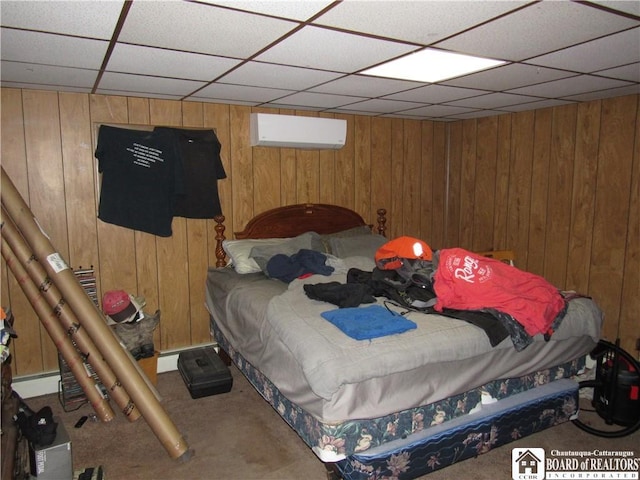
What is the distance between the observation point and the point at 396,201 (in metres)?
4.46

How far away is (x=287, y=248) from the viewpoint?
137 inches

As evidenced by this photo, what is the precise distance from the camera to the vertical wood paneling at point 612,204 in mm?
3168

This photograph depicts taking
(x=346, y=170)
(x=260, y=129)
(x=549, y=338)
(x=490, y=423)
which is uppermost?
(x=260, y=129)

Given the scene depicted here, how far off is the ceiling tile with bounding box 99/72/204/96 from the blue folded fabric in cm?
171

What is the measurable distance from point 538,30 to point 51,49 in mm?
2164

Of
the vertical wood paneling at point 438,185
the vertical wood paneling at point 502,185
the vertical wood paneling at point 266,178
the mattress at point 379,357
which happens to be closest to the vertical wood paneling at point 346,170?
the vertical wood paneling at point 266,178

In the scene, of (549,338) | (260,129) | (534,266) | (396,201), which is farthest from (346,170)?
(549,338)

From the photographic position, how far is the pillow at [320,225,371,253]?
3804mm

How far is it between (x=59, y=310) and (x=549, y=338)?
275 centimetres

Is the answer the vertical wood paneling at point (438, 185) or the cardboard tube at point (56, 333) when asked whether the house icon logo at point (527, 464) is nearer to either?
the cardboard tube at point (56, 333)

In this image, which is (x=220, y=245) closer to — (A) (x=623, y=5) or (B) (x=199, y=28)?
(B) (x=199, y=28)

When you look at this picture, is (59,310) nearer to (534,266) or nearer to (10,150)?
(10,150)

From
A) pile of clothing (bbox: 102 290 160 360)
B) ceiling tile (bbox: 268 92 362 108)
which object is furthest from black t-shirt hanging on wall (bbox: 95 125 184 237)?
ceiling tile (bbox: 268 92 362 108)

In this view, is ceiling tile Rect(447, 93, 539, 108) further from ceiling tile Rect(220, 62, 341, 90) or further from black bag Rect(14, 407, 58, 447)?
black bag Rect(14, 407, 58, 447)
